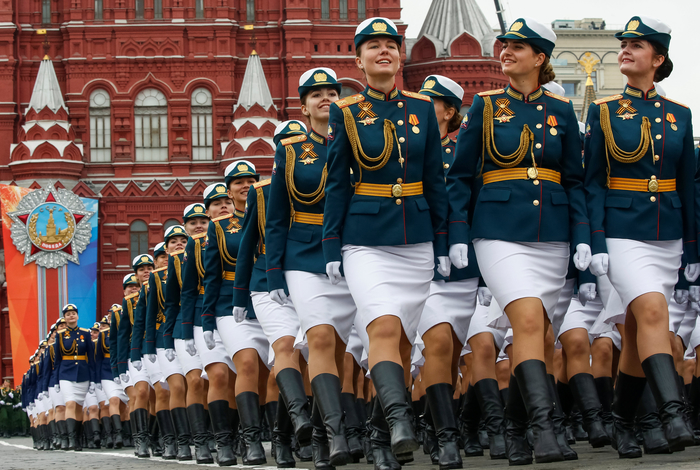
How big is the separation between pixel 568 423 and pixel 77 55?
3036 cm

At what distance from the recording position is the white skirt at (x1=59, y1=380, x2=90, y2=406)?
1719 cm

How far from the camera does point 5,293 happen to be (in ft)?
117

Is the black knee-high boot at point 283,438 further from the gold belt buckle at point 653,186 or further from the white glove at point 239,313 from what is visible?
the gold belt buckle at point 653,186

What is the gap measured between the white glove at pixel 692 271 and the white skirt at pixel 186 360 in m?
4.45

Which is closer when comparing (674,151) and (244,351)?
(674,151)

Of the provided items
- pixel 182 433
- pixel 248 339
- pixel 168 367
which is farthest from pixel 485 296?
pixel 168 367

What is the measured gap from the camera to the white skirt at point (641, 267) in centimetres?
601

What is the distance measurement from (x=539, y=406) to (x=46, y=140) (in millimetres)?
31150

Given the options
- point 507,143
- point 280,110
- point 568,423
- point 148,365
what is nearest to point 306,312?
point 507,143

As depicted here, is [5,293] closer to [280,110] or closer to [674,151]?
[280,110]

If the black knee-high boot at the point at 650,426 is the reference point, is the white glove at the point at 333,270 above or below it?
above

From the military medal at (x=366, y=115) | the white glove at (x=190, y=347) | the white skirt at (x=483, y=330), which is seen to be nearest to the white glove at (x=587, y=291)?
the white skirt at (x=483, y=330)

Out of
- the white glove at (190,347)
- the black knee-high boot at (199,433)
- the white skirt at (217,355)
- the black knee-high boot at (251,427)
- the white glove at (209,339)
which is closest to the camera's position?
the black knee-high boot at (251,427)

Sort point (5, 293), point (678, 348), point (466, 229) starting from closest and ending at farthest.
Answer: point (466, 229)
point (678, 348)
point (5, 293)
